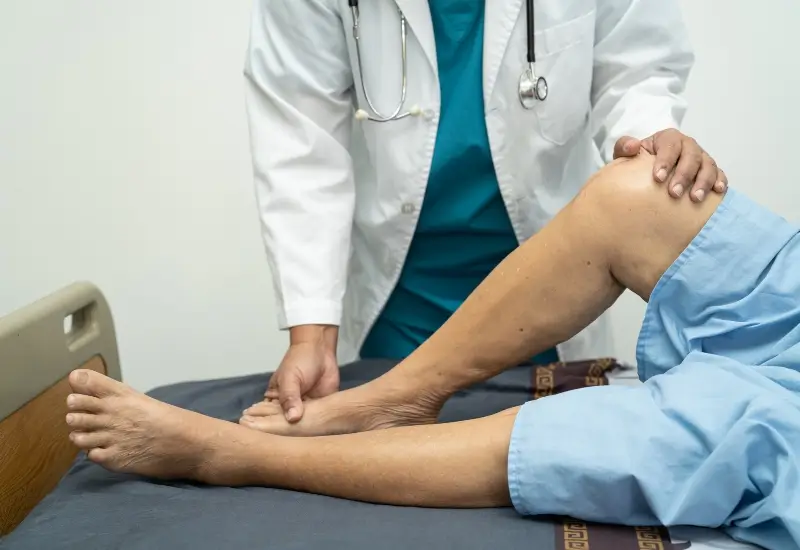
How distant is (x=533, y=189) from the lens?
4.23 feet

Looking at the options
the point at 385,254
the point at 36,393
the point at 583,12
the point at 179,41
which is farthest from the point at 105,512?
the point at 179,41

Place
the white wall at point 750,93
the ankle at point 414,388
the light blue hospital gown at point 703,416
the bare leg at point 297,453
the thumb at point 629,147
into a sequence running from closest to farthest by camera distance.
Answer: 1. the light blue hospital gown at point 703,416
2. the bare leg at point 297,453
3. the thumb at point 629,147
4. the ankle at point 414,388
5. the white wall at point 750,93

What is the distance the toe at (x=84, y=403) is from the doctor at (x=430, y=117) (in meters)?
0.31

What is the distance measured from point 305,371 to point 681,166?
0.61 meters

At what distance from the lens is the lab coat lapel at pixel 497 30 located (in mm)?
1213

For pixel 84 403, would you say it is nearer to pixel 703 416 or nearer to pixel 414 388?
pixel 414 388

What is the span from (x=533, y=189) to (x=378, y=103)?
0.30m

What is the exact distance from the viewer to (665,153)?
94 cm

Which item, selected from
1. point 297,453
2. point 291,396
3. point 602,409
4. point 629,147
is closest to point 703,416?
point 602,409

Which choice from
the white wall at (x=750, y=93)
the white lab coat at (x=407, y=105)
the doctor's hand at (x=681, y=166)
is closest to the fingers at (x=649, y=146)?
the doctor's hand at (x=681, y=166)

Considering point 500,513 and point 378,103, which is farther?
point 378,103

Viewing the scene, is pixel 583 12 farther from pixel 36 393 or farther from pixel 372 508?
pixel 36 393

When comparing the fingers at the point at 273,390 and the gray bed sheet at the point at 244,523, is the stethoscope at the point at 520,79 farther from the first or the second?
the gray bed sheet at the point at 244,523

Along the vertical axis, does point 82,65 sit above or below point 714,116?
above
